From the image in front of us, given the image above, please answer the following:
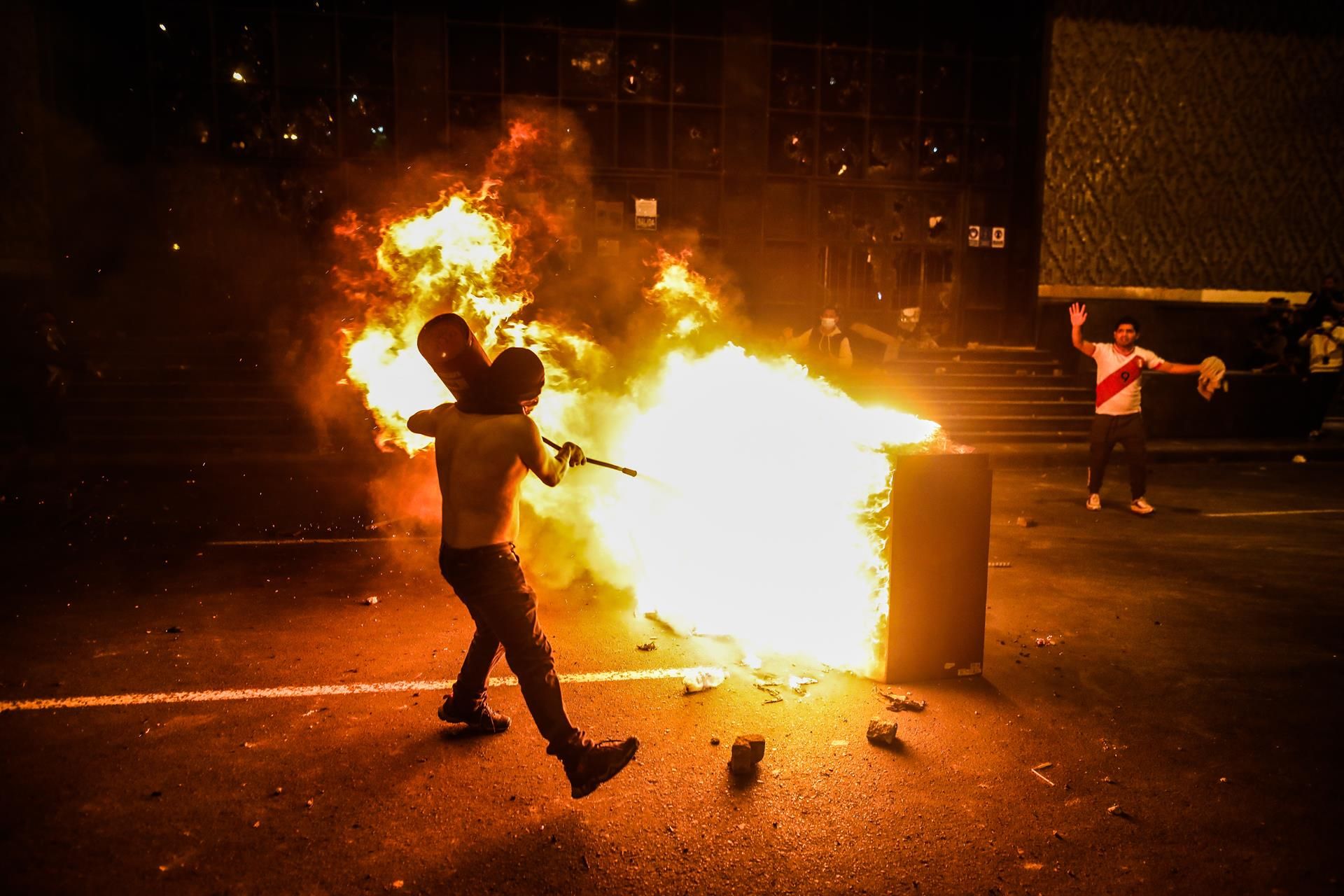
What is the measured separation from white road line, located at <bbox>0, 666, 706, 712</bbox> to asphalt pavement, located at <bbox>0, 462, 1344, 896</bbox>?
0.03m

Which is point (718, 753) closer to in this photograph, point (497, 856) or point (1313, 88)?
point (497, 856)

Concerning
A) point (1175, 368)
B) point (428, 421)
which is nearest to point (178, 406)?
point (428, 421)

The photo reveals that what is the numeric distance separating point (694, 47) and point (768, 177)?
3.02 meters

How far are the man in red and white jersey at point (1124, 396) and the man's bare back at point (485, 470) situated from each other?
25.6 feet

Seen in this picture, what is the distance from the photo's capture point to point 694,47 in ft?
55.2

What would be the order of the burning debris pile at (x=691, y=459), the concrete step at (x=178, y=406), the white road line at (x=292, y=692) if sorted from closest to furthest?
1. the white road line at (x=292, y=692)
2. the burning debris pile at (x=691, y=459)
3. the concrete step at (x=178, y=406)

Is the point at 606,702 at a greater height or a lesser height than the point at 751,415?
lesser

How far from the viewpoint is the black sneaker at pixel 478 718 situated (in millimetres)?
4262

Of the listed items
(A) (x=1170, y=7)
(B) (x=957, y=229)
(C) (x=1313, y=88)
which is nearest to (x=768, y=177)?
(B) (x=957, y=229)

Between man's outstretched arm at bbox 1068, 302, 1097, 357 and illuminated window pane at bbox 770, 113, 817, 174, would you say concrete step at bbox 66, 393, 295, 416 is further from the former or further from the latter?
A: man's outstretched arm at bbox 1068, 302, 1097, 357

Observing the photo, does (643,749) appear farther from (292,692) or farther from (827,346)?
(827,346)

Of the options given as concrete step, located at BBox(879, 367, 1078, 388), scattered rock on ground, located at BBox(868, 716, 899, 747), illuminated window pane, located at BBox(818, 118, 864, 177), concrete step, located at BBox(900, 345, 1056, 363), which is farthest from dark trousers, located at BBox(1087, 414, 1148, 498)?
illuminated window pane, located at BBox(818, 118, 864, 177)

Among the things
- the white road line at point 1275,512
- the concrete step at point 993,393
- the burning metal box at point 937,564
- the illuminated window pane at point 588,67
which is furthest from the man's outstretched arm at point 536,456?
the illuminated window pane at point 588,67

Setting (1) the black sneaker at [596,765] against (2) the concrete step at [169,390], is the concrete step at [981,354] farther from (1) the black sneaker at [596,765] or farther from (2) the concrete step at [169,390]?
(1) the black sneaker at [596,765]
